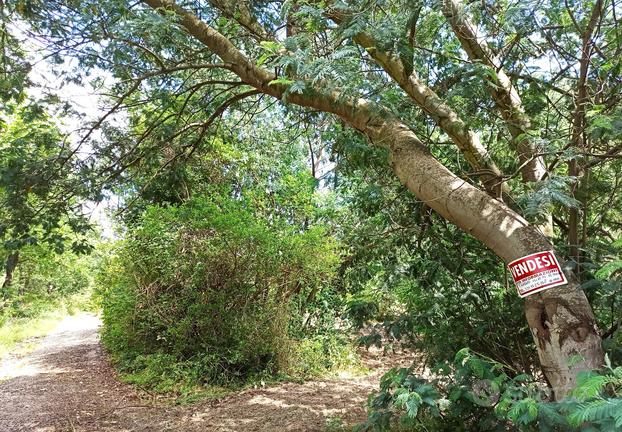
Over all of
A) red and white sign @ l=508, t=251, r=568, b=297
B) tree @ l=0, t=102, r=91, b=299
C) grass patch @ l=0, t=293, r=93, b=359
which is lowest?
grass patch @ l=0, t=293, r=93, b=359

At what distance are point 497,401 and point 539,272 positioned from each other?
2.89 ft

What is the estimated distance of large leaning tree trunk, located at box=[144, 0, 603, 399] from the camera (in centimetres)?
222

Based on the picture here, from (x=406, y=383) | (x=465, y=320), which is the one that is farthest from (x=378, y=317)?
(x=406, y=383)

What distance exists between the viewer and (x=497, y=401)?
260 cm

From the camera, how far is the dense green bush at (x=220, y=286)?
6.36m

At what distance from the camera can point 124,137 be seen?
5.62m

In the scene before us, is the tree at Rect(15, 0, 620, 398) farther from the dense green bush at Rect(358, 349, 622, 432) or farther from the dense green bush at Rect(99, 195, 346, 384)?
the dense green bush at Rect(99, 195, 346, 384)

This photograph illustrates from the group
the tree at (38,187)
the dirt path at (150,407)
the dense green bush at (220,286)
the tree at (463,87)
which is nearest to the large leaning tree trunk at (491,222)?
the tree at (463,87)

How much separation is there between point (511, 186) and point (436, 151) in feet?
2.91

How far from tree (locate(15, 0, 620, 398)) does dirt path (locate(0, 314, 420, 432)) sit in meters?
2.94

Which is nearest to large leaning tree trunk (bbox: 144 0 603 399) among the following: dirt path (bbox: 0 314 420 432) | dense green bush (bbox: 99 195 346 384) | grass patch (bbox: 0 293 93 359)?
dirt path (bbox: 0 314 420 432)

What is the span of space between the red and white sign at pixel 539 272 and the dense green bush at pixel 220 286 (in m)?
4.39

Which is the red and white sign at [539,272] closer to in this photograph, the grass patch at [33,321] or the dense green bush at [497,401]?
the dense green bush at [497,401]

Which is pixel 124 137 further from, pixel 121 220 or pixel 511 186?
pixel 511 186
